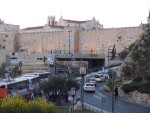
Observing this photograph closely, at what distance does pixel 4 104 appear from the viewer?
1552 cm

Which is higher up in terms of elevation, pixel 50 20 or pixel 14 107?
pixel 50 20

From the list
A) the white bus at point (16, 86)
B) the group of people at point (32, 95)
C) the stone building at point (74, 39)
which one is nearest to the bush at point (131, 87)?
the group of people at point (32, 95)

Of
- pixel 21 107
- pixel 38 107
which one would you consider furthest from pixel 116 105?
pixel 21 107

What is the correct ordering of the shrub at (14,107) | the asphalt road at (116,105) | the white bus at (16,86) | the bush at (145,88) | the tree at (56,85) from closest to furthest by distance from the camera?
the shrub at (14,107) → the asphalt road at (116,105) → the tree at (56,85) → the bush at (145,88) → the white bus at (16,86)

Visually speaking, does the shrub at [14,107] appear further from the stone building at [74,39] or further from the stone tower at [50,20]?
the stone tower at [50,20]

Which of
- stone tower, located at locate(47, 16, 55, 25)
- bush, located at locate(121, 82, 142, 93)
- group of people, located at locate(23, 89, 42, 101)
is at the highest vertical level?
stone tower, located at locate(47, 16, 55, 25)

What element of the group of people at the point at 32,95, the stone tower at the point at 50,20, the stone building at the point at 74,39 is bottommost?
the group of people at the point at 32,95

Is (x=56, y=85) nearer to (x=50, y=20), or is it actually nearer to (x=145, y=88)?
(x=145, y=88)

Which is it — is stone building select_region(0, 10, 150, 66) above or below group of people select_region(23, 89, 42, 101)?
above

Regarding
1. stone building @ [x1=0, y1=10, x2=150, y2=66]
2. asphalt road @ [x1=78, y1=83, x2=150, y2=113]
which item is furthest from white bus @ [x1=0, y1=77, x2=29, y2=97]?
stone building @ [x1=0, y1=10, x2=150, y2=66]

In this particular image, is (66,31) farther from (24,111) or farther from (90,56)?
(24,111)

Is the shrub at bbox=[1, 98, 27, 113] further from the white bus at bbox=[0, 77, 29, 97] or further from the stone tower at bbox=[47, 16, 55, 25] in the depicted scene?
the stone tower at bbox=[47, 16, 55, 25]

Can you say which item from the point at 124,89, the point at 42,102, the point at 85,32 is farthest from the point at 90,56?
the point at 42,102

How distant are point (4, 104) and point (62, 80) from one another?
11880mm
